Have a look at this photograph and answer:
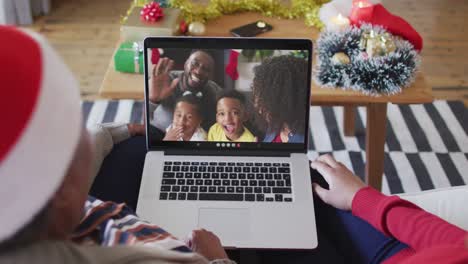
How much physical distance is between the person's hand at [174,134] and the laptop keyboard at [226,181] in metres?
0.05

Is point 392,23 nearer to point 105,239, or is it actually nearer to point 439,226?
point 439,226

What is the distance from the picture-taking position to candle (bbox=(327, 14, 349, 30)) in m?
1.62

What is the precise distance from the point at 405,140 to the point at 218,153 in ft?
3.89

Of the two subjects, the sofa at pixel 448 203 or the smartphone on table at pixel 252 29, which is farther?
the smartphone on table at pixel 252 29

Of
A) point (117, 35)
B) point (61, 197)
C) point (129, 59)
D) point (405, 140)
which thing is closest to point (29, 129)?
point (61, 197)

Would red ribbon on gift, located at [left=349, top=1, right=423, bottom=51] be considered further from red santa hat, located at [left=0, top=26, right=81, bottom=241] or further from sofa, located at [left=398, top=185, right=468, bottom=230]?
red santa hat, located at [left=0, top=26, right=81, bottom=241]

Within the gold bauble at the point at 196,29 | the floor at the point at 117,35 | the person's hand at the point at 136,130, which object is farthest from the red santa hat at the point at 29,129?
the floor at the point at 117,35

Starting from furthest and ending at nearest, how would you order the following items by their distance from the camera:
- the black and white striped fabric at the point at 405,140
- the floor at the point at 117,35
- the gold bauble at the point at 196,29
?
the floor at the point at 117,35, the black and white striped fabric at the point at 405,140, the gold bauble at the point at 196,29

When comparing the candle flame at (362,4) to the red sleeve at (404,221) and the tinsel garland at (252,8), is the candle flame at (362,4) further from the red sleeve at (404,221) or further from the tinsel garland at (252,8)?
the red sleeve at (404,221)

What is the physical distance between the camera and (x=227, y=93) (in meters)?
1.20

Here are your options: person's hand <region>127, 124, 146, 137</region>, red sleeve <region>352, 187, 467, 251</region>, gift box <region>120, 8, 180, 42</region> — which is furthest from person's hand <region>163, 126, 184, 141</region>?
gift box <region>120, 8, 180, 42</region>

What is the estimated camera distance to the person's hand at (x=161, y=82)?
118cm

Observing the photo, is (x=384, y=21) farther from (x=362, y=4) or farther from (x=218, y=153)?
(x=218, y=153)

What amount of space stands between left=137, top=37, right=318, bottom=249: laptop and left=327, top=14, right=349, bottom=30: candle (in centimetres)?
50
